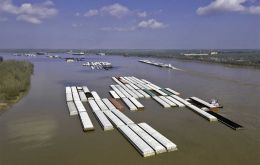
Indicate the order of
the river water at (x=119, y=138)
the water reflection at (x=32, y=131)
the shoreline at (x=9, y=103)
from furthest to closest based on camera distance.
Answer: the shoreline at (x=9, y=103) < the water reflection at (x=32, y=131) < the river water at (x=119, y=138)

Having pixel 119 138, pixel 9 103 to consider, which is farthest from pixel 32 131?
pixel 9 103

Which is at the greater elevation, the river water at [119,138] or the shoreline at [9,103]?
the shoreline at [9,103]

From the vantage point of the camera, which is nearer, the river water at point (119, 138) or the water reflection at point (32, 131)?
the river water at point (119, 138)

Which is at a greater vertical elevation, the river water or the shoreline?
the shoreline

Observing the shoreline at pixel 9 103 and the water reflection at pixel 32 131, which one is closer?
the water reflection at pixel 32 131

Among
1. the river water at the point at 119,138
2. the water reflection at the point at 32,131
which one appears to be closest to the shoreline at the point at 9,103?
→ the river water at the point at 119,138

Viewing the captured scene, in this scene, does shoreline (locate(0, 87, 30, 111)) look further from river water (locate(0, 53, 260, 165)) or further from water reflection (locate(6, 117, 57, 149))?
water reflection (locate(6, 117, 57, 149))

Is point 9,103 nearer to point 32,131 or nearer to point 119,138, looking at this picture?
point 32,131

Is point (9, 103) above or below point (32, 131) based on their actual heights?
above

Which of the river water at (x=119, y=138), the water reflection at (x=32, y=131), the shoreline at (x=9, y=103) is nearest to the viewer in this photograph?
the river water at (x=119, y=138)

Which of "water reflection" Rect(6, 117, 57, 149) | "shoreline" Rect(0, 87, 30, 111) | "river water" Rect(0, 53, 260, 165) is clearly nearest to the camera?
"river water" Rect(0, 53, 260, 165)

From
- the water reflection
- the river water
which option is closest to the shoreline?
the river water

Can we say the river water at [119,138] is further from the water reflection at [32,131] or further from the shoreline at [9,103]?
the shoreline at [9,103]
